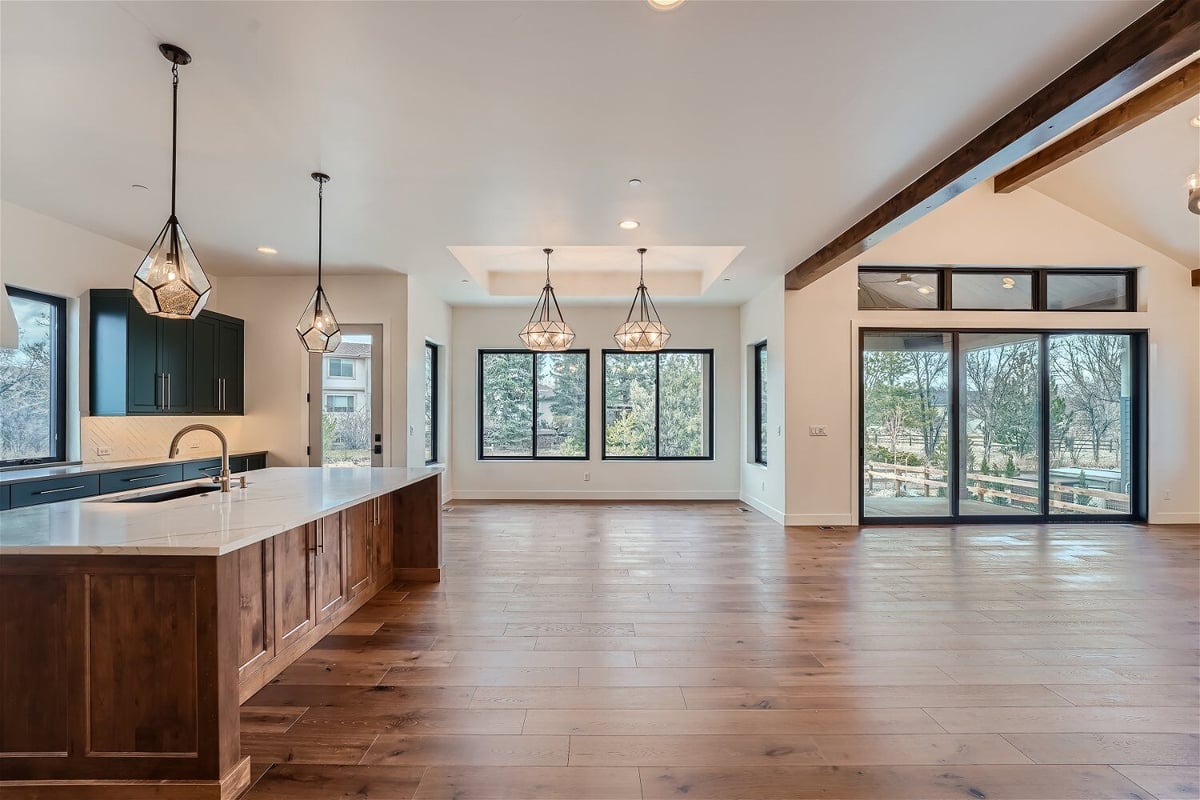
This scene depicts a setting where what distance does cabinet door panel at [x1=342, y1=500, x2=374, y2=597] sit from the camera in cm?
353

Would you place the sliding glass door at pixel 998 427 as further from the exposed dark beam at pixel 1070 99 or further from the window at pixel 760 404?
the exposed dark beam at pixel 1070 99

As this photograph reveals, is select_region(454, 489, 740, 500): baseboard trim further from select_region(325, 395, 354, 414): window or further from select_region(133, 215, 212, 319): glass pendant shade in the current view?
select_region(133, 215, 212, 319): glass pendant shade

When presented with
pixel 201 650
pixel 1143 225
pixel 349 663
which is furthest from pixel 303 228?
pixel 1143 225

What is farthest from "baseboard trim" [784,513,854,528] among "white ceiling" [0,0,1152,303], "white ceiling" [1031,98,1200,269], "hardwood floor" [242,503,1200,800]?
"white ceiling" [1031,98,1200,269]

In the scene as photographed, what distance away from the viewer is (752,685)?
2625 mm

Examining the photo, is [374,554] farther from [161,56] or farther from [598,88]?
[598,88]

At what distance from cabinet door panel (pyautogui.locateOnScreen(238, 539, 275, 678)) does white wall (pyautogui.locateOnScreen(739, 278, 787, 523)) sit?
5084 millimetres

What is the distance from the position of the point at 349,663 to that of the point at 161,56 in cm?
289

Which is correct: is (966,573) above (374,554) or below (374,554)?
below

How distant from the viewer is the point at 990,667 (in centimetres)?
283

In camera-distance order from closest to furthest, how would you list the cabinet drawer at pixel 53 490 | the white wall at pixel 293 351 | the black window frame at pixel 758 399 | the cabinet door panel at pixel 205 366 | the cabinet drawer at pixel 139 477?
the cabinet drawer at pixel 53 490, the cabinet drawer at pixel 139 477, the cabinet door panel at pixel 205 366, the white wall at pixel 293 351, the black window frame at pixel 758 399

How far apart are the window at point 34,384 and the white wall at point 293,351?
5.49 ft

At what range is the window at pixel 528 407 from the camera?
8164 millimetres

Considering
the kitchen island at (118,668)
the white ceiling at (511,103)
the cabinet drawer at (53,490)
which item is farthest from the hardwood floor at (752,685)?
the white ceiling at (511,103)
